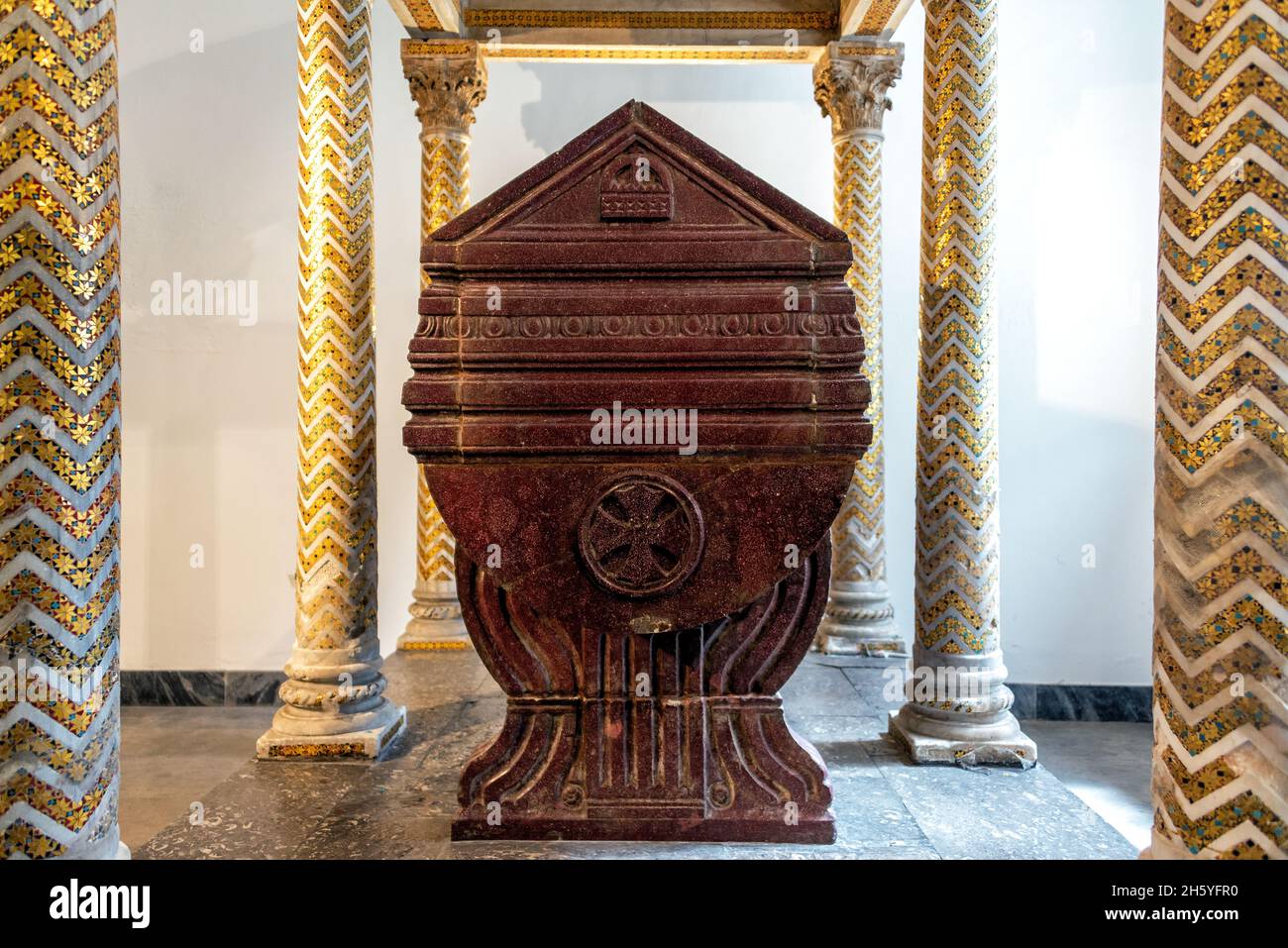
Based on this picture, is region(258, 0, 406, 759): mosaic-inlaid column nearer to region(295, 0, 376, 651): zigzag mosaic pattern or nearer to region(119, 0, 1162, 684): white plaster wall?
region(295, 0, 376, 651): zigzag mosaic pattern

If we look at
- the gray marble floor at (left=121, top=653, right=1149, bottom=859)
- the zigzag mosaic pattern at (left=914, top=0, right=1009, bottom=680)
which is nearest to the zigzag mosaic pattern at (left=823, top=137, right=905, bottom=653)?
the gray marble floor at (left=121, top=653, right=1149, bottom=859)

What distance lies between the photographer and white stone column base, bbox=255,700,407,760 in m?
3.88

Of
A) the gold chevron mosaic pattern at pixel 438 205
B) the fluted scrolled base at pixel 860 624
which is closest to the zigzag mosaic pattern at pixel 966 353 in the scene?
the fluted scrolled base at pixel 860 624

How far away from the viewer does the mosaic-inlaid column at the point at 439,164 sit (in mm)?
6305

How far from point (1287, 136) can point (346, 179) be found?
11.1 ft

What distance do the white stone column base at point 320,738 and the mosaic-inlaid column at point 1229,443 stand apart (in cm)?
293

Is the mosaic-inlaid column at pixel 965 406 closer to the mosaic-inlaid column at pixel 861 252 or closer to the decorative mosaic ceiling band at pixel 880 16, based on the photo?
the decorative mosaic ceiling band at pixel 880 16

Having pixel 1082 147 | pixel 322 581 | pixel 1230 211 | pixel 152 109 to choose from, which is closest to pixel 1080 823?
pixel 1230 211

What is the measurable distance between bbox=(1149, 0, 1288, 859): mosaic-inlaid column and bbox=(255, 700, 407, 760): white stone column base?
2934mm

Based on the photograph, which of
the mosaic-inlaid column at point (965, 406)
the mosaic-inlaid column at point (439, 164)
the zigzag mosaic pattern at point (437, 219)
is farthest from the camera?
the zigzag mosaic pattern at point (437, 219)

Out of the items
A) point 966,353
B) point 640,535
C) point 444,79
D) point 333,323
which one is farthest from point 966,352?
point 444,79

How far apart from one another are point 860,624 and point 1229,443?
4.29 meters

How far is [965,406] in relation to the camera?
395 centimetres

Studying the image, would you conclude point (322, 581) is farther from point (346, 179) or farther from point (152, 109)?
point (152, 109)
